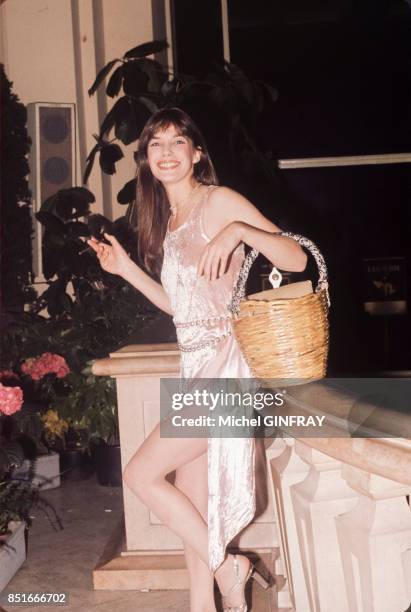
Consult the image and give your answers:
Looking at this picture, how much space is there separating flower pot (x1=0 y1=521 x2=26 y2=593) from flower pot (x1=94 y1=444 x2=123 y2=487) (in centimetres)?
115

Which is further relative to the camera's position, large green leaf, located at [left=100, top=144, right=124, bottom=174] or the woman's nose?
large green leaf, located at [left=100, top=144, right=124, bottom=174]

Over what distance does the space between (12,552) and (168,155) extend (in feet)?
5.24

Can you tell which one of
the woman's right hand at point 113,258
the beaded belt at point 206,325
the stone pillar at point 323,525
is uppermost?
the woman's right hand at point 113,258

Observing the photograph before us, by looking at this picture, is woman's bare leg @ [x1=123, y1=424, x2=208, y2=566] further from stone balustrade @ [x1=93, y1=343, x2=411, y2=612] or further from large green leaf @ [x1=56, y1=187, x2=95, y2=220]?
large green leaf @ [x1=56, y1=187, x2=95, y2=220]

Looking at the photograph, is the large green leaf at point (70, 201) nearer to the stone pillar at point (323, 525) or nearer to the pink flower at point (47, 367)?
the pink flower at point (47, 367)

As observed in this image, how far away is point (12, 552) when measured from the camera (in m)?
2.66

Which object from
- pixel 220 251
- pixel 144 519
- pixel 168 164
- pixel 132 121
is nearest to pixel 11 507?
pixel 144 519

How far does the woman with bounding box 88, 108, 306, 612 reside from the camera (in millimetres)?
1734

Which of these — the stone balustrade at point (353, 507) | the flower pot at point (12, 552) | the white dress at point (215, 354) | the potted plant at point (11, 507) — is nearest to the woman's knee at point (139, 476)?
the white dress at point (215, 354)

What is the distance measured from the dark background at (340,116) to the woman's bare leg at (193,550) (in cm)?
379

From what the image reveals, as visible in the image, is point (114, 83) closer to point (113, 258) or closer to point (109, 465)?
point (109, 465)

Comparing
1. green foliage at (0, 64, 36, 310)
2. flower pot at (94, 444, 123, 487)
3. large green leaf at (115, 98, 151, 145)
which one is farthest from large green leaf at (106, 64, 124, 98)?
flower pot at (94, 444, 123, 487)

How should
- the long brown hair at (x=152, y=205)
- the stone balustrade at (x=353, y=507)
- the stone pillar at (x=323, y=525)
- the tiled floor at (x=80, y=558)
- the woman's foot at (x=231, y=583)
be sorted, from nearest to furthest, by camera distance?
the stone balustrade at (x=353, y=507), the stone pillar at (x=323, y=525), the woman's foot at (x=231, y=583), the long brown hair at (x=152, y=205), the tiled floor at (x=80, y=558)

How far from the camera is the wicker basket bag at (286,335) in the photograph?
4.63ft
